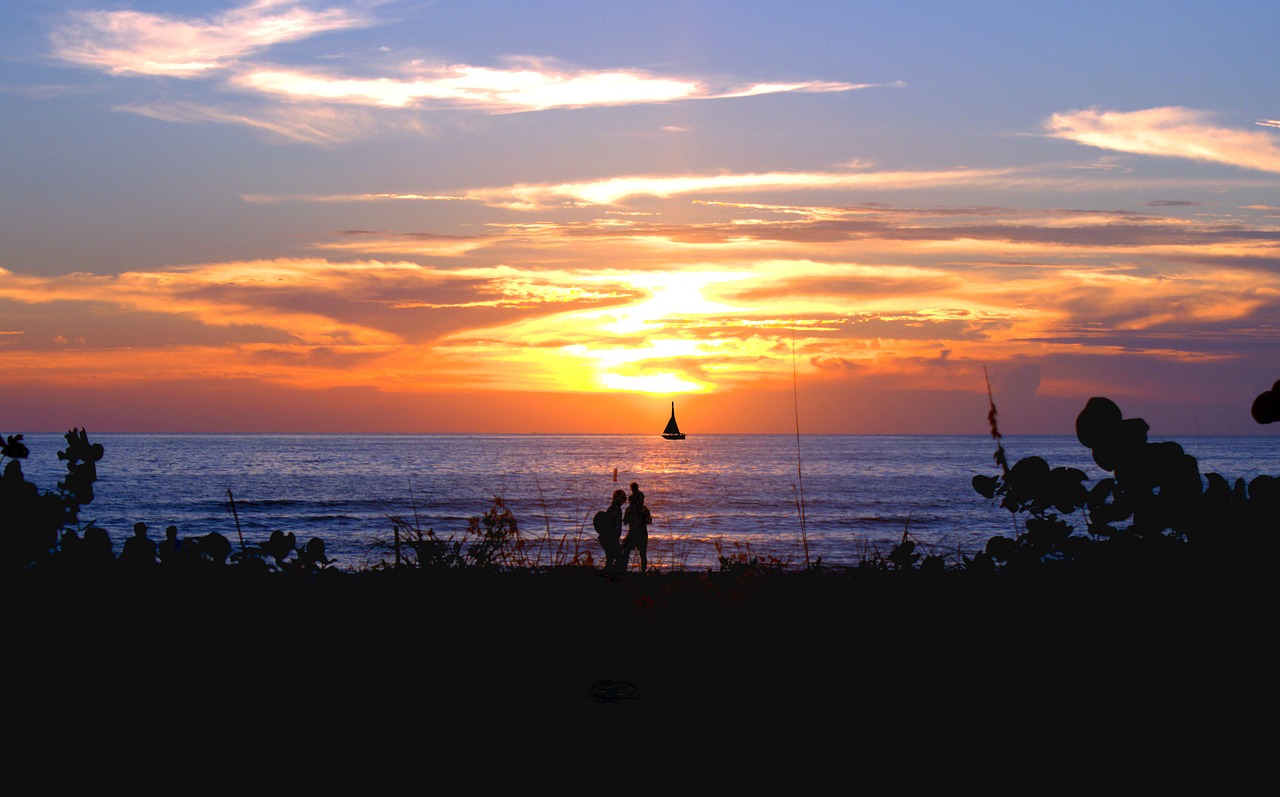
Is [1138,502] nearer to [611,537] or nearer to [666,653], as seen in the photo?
[666,653]

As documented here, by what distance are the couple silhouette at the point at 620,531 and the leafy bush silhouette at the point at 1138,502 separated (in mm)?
7790

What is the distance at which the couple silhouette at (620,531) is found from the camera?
13703mm

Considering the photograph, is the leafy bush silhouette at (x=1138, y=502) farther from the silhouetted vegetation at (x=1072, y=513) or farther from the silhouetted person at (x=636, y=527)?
the silhouetted person at (x=636, y=527)

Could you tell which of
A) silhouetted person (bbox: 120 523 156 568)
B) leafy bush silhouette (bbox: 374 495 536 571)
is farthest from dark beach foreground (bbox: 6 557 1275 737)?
leafy bush silhouette (bbox: 374 495 536 571)

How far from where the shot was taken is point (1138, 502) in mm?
5227

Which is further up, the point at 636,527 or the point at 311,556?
the point at 311,556

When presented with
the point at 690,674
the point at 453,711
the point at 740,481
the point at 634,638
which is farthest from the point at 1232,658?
the point at 740,481

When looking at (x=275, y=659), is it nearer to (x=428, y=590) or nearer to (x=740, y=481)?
(x=428, y=590)

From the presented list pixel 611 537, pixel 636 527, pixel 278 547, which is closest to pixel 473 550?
pixel 278 547

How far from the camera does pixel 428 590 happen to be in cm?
649

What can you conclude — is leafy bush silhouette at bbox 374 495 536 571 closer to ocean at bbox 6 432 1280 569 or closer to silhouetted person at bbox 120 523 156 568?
ocean at bbox 6 432 1280 569

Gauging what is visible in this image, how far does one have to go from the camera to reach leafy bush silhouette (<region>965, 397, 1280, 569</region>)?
15.9ft

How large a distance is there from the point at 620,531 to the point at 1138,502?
32.4 ft

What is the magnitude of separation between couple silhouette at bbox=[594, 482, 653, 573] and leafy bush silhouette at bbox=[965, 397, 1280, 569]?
7.79m
